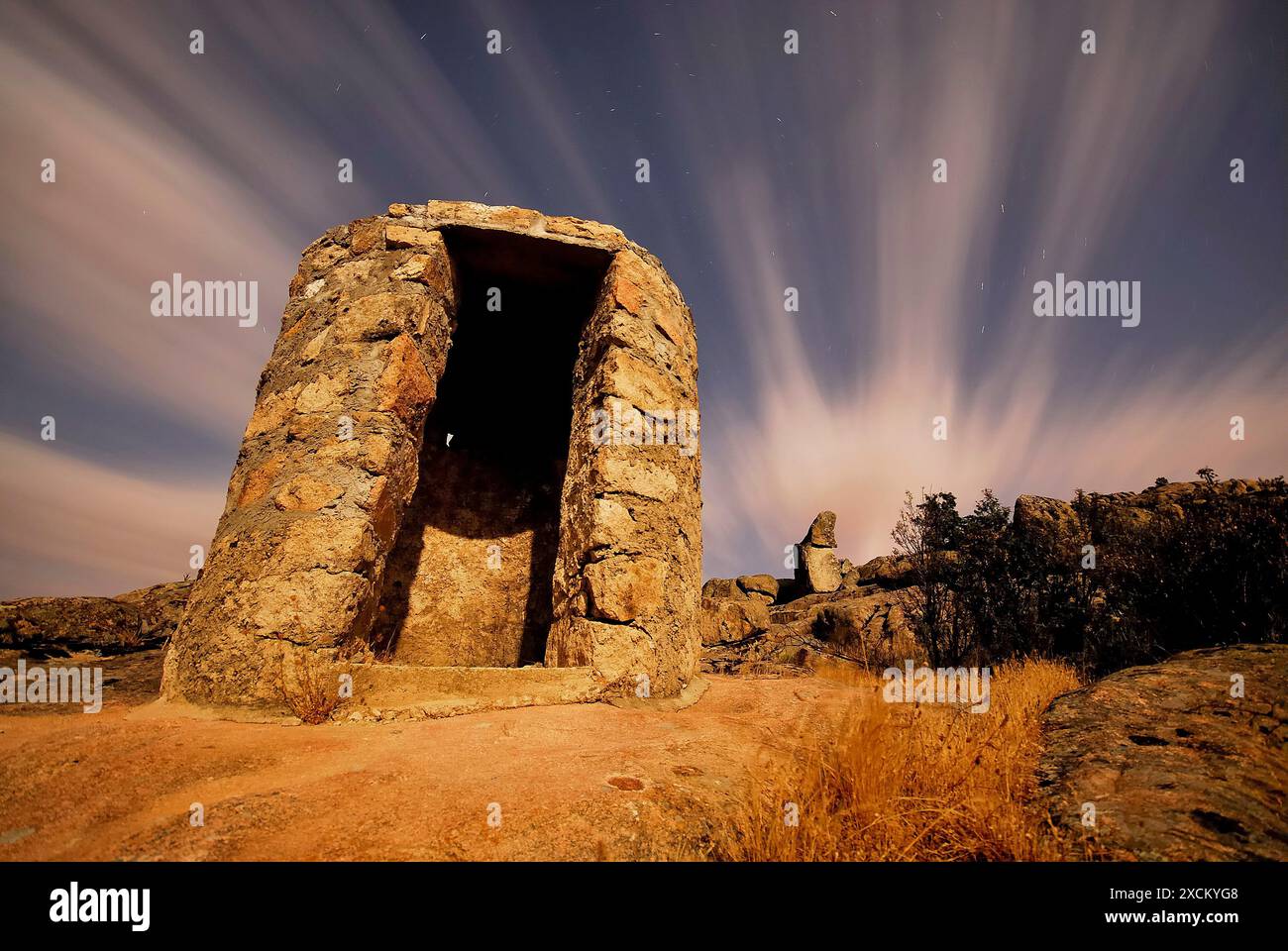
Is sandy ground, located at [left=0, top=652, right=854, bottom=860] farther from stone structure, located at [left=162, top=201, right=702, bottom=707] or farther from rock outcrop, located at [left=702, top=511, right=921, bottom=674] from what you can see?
rock outcrop, located at [left=702, top=511, right=921, bottom=674]

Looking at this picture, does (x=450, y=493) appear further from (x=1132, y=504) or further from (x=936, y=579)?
(x=1132, y=504)

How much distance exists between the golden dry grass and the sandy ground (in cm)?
16

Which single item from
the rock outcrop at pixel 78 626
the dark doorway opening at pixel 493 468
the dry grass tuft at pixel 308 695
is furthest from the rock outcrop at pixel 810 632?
the rock outcrop at pixel 78 626

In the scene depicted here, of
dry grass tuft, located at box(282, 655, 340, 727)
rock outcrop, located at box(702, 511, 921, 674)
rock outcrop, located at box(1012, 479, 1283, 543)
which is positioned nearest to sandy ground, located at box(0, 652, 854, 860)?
dry grass tuft, located at box(282, 655, 340, 727)

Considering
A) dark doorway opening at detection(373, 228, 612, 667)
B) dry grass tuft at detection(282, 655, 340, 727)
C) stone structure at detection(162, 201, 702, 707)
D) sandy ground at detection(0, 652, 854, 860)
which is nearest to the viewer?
sandy ground at detection(0, 652, 854, 860)

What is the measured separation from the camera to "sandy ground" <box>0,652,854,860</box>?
1253 mm

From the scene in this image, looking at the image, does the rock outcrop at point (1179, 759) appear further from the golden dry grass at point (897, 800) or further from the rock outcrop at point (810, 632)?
the rock outcrop at point (810, 632)

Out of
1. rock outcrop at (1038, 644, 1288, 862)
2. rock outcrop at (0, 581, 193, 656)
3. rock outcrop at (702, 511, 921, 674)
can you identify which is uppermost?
rock outcrop at (0, 581, 193, 656)

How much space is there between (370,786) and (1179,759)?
285 centimetres

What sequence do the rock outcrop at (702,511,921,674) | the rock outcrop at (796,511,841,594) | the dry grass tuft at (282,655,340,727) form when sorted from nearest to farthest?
the dry grass tuft at (282,655,340,727) → the rock outcrop at (702,511,921,674) → the rock outcrop at (796,511,841,594)

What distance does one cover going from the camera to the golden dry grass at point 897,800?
138 cm

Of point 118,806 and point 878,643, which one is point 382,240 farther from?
point 878,643
